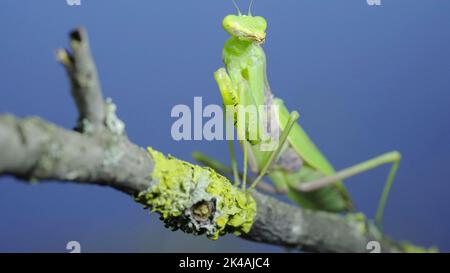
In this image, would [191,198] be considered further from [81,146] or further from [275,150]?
[275,150]

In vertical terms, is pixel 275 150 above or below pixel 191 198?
above

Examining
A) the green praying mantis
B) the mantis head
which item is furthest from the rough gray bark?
the mantis head

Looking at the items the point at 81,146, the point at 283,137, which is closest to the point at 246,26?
the point at 283,137

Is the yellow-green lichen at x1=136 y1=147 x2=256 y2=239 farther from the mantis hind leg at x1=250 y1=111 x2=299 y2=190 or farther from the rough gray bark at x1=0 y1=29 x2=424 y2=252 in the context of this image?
the mantis hind leg at x1=250 y1=111 x2=299 y2=190

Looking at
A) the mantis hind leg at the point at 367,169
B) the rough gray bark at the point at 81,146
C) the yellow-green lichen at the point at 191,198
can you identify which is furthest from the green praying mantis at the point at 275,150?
the rough gray bark at the point at 81,146

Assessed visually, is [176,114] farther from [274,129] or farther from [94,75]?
[94,75]

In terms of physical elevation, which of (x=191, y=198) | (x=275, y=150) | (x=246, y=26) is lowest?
(x=191, y=198)

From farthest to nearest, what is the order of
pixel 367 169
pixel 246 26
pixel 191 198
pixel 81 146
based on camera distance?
pixel 367 169, pixel 246 26, pixel 191 198, pixel 81 146

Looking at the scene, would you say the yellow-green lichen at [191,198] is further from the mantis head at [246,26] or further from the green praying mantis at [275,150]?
the mantis head at [246,26]
